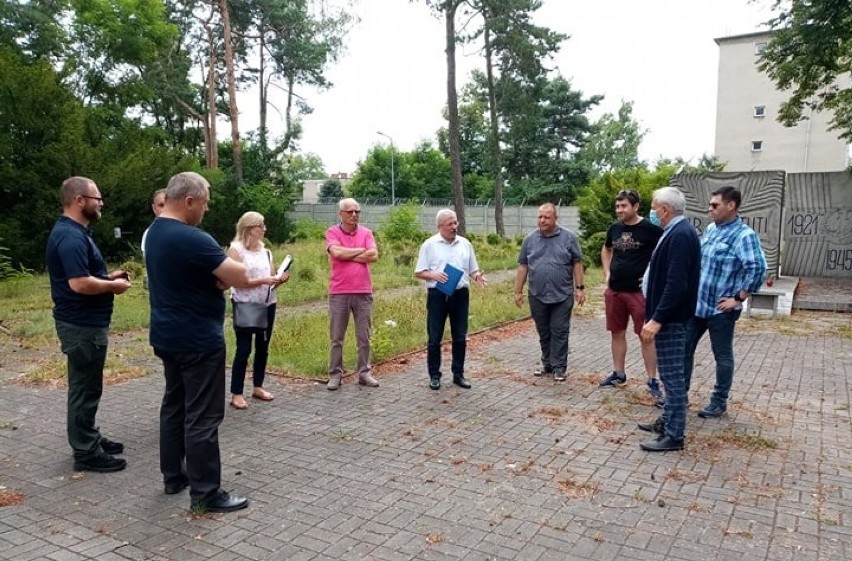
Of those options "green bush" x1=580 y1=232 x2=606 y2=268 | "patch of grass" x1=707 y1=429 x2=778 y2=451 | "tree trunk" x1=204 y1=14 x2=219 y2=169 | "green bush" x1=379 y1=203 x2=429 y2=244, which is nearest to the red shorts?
"patch of grass" x1=707 y1=429 x2=778 y2=451

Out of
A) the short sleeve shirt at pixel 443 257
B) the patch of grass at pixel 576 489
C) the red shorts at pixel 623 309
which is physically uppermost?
the short sleeve shirt at pixel 443 257

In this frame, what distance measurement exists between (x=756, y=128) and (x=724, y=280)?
129 ft

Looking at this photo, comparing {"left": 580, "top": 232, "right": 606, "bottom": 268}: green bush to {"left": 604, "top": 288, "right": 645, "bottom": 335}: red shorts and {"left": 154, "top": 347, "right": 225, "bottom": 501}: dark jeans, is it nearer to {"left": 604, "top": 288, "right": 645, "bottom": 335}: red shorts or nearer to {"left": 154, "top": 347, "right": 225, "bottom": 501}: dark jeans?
{"left": 604, "top": 288, "right": 645, "bottom": 335}: red shorts

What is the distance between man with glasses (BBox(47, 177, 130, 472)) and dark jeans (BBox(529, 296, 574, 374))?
4152mm

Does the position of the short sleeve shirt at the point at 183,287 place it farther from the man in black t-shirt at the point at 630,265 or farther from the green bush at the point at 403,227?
the green bush at the point at 403,227

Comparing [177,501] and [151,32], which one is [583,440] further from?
[151,32]

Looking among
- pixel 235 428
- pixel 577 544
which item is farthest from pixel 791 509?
pixel 235 428

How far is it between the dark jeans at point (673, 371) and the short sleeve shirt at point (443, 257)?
7.45 ft

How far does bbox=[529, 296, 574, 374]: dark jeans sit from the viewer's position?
670 centimetres

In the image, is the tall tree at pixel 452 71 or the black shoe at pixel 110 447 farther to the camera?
the tall tree at pixel 452 71

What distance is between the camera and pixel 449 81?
980 inches

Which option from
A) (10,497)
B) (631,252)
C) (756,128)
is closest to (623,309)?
(631,252)

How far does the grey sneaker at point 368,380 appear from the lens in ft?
21.4

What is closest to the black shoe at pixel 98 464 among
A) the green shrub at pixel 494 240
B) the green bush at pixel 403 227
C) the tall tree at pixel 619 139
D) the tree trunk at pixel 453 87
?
the tree trunk at pixel 453 87
